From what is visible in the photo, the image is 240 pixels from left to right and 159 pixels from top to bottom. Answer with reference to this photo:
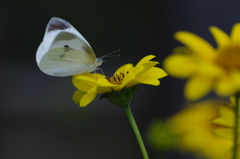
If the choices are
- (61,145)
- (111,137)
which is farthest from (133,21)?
(61,145)

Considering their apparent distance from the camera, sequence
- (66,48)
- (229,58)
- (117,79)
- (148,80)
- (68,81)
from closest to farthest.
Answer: (229,58) < (148,80) < (117,79) < (66,48) < (68,81)

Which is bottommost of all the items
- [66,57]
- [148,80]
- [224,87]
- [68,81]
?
[224,87]

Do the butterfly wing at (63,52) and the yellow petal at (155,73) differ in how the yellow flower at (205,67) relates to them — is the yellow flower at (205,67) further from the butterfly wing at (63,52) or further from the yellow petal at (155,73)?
the butterfly wing at (63,52)

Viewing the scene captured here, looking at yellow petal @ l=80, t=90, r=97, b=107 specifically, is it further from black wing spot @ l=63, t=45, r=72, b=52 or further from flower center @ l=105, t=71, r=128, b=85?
black wing spot @ l=63, t=45, r=72, b=52

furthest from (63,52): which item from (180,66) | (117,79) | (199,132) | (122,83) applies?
(180,66)

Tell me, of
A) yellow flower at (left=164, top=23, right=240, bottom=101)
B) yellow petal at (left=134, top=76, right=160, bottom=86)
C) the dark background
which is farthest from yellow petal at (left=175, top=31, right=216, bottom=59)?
the dark background

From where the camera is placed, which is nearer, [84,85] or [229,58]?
[229,58]

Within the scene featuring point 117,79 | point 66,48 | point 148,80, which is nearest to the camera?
point 148,80

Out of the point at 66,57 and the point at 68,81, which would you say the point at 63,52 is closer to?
the point at 66,57

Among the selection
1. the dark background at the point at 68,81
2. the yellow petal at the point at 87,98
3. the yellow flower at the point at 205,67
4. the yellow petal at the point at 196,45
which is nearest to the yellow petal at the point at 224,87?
the yellow flower at the point at 205,67
